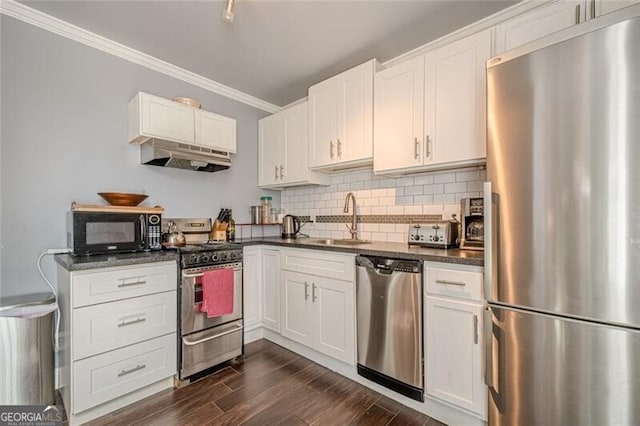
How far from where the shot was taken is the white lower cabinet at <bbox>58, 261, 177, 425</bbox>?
1686 mm

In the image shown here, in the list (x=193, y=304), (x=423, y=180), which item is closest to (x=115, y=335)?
(x=193, y=304)

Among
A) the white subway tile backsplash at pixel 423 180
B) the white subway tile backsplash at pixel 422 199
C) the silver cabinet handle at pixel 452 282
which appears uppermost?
the white subway tile backsplash at pixel 423 180

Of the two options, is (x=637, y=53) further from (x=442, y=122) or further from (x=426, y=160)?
(x=426, y=160)

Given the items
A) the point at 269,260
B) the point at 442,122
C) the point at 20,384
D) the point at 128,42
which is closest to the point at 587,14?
the point at 442,122

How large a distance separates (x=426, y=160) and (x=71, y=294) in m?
2.40

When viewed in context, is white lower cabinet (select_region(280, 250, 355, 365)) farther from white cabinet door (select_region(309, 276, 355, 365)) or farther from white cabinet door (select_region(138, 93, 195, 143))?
white cabinet door (select_region(138, 93, 195, 143))

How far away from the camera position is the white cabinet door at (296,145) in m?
2.97

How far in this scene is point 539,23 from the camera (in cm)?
167

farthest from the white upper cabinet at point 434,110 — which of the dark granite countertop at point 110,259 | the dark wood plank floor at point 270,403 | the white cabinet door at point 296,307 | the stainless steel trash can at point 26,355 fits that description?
the stainless steel trash can at point 26,355

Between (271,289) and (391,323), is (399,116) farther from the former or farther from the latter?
(271,289)

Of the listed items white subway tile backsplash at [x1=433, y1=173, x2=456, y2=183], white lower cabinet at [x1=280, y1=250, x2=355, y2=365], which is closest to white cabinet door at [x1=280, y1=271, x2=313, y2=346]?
white lower cabinet at [x1=280, y1=250, x2=355, y2=365]

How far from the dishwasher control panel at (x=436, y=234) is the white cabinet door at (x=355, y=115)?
740 mm

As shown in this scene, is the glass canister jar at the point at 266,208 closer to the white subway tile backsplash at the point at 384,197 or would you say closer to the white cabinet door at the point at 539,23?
the white subway tile backsplash at the point at 384,197

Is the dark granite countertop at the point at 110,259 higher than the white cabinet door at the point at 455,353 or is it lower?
higher
